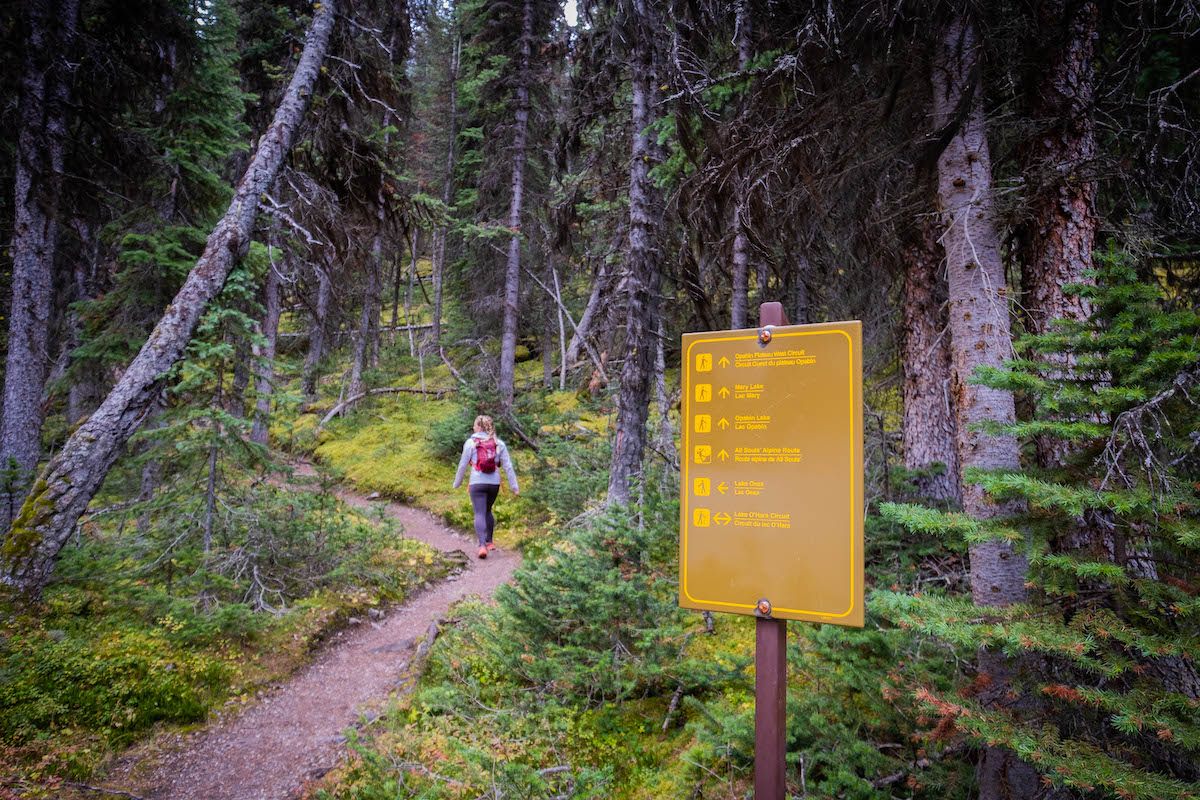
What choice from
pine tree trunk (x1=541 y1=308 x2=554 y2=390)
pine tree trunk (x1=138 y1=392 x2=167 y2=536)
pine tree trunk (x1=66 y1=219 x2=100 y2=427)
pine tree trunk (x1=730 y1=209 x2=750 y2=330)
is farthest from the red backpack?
pine tree trunk (x1=541 y1=308 x2=554 y2=390)

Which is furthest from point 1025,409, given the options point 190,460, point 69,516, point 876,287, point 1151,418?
point 69,516

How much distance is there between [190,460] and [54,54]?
6.07m

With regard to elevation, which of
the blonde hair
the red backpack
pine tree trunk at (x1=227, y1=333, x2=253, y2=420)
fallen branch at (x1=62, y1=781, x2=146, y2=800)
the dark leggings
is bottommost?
fallen branch at (x1=62, y1=781, x2=146, y2=800)

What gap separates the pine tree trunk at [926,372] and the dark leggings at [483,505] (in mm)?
5720

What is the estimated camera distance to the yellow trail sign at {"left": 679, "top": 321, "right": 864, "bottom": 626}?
2.38 meters

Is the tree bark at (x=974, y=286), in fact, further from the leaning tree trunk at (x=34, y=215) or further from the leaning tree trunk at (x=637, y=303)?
the leaning tree trunk at (x=34, y=215)

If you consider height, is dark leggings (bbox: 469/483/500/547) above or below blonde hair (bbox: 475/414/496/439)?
below

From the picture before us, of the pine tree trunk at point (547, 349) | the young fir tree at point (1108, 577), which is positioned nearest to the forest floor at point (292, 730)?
the young fir tree at point (1108, 577)

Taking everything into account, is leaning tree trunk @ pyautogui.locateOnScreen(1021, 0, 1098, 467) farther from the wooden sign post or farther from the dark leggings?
the dark leggings

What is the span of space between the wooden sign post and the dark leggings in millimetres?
6035

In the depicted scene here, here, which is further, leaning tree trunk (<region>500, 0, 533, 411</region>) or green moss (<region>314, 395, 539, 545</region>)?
leaning tree trunk (<region>500, 0, 533, 411</region>)

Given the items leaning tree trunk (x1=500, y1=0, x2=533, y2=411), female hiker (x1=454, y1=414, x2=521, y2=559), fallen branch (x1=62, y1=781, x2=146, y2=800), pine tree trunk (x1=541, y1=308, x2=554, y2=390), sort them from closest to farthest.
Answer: fallen branch (x1=62, y1=781, x2=146, y2=800)
female hiker (x1=454, y1=414, x2=521, y2=559)
leaning tree trunk (x1=500, y1=0, x2=533, y2=411)
pine tree trunk (x1=541, y1=308, x2=554, y2=390)

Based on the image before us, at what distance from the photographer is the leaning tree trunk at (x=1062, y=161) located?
11.8ft

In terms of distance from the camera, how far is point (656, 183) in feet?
20.8
